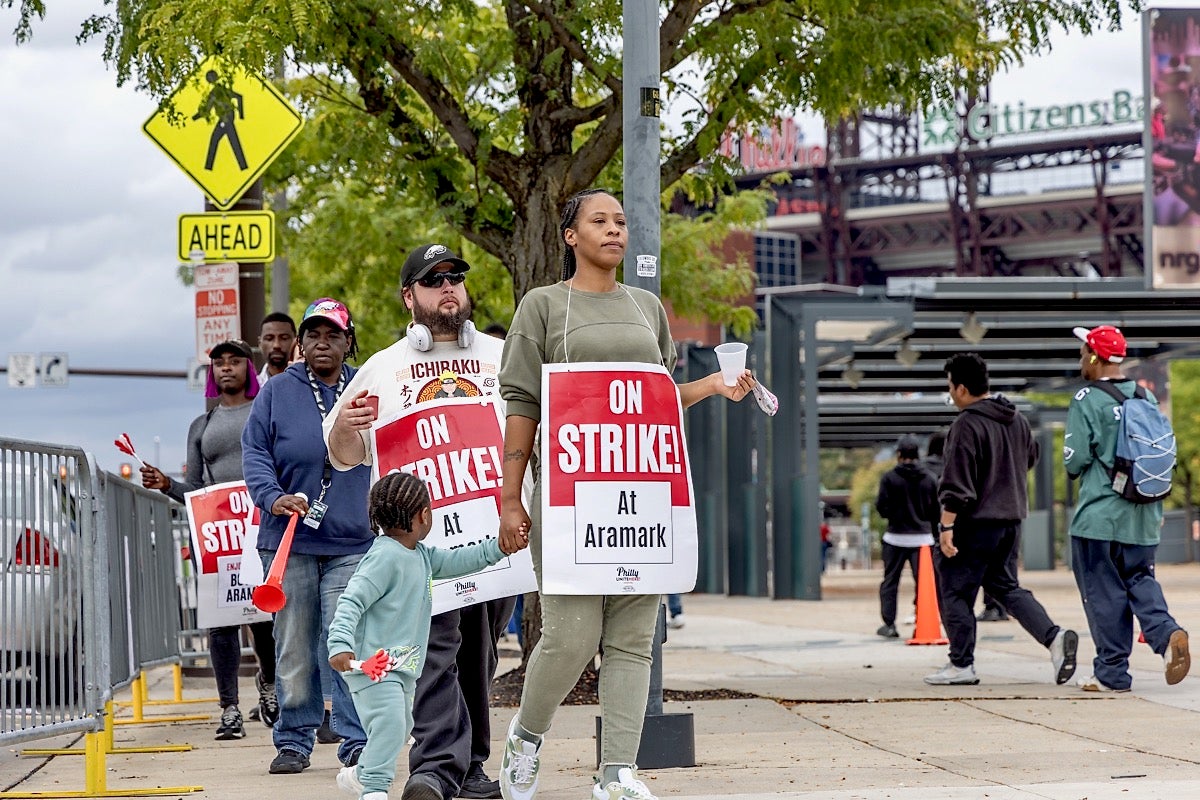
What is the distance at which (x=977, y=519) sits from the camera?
10.2 m

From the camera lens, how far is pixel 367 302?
20.7 meters

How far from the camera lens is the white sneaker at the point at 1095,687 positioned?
9773mm

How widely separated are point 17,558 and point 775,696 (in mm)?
4910

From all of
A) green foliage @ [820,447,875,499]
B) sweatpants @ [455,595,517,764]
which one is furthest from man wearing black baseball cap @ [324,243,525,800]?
green foliage @ [820,447,875,499]

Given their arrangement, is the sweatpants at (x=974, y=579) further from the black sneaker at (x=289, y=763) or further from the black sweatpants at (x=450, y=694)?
the black sweatpants at (x=450, y=694)

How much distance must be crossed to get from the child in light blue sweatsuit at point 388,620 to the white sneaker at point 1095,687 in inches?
209

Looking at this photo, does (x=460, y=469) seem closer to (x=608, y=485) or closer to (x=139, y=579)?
(x=608, y=485)

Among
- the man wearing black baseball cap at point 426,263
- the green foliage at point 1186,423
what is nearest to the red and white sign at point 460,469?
the man wearing black baseball cap at point 426,263

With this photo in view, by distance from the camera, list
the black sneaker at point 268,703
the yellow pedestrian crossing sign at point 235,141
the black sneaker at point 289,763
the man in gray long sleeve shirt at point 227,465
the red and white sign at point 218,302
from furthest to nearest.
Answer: the red and white sign at point 218,302 < the yellow pedestrian crossing sign at point 235,141 < the black sneaker at point 268,703 < the man in gray long sleeve shirt at point 227,465 < the black sneaker at point 289,763

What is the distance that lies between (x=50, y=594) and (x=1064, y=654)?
5867mm

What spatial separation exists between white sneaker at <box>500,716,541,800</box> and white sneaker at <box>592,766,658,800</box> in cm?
31

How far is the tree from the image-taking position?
31.2 ft

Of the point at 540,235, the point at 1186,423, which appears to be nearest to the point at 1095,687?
the point at 540,235

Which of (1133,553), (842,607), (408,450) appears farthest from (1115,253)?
(408,450)
